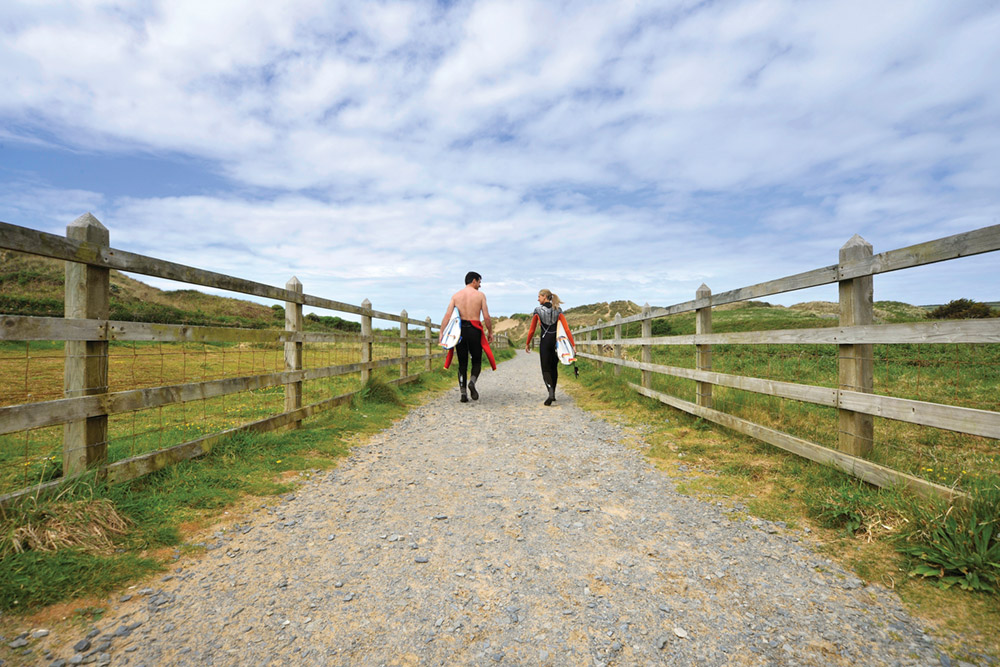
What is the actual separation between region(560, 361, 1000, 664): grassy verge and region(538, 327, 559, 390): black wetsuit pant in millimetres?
2815

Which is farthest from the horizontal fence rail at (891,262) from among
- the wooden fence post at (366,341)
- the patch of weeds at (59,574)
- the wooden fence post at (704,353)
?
the wooden fence post at (366,341)

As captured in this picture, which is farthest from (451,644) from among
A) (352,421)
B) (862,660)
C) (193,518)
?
(352,421)

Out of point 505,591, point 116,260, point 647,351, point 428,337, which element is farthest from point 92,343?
point 428,337

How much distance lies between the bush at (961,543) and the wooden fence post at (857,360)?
938 millimetres

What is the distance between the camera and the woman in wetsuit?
8.57m

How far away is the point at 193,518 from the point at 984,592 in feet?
14.4

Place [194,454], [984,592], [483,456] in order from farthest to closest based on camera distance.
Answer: [483,456] → [194,454] → [984,592]

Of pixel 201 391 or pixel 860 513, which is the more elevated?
pixel 201 391

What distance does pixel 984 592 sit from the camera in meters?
2.19

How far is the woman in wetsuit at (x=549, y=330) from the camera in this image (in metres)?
8.57

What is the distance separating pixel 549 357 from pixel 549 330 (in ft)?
1.68

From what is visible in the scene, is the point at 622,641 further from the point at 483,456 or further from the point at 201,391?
the point at 201,391

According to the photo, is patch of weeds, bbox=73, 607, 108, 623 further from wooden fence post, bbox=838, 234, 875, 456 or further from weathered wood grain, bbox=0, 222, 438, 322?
wooden fence post, bbox=838, 234, 875, 456

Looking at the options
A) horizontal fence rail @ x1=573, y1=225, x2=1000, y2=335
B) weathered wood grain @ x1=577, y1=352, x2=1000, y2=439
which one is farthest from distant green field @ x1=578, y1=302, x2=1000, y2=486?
horizontal fence rail @ x1=573, y1=225, x2=1000, y2=335
